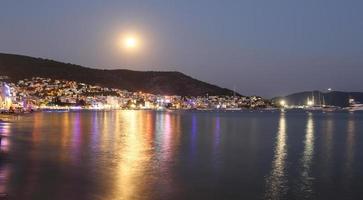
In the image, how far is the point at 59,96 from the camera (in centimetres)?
18138

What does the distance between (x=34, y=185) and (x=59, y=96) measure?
17150 centimetres

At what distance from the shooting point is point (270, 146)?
30.4m

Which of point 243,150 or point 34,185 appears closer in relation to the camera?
point 34,185

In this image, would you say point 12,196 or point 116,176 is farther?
point 116,176

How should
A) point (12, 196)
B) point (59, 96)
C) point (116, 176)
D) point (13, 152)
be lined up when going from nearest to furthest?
point (12, 196), point (116, 176), point (13, 152), point (59, 96)

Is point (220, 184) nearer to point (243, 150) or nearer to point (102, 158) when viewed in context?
point (102, 158)

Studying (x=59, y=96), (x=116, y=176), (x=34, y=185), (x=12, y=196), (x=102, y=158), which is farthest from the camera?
(x=59, y=96)

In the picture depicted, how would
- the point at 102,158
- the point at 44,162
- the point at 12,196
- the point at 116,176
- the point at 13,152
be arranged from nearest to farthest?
the point at 12,196 < the point at 116,176 < the point at 44,162 < the point at 102,158 < the point at 13,152

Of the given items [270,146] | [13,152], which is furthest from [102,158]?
[270,146]

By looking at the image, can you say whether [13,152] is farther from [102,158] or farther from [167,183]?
[167,183]

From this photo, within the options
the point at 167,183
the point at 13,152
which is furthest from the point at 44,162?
the point at 167,183

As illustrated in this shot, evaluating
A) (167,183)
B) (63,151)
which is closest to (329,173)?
(167,183)

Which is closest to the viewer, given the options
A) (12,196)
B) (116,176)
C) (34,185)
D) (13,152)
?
(12,196)

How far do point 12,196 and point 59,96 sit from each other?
17328 centimetres
